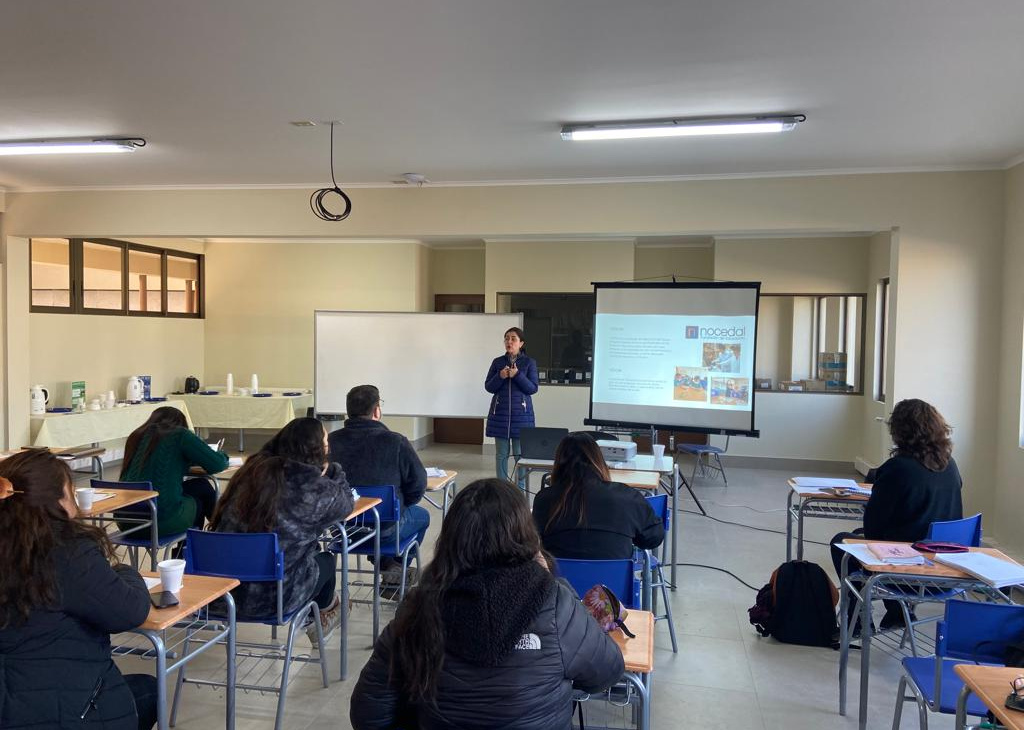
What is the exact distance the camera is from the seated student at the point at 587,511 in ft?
8.56

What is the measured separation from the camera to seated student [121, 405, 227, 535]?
144 inches

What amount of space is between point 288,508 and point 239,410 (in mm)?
5951

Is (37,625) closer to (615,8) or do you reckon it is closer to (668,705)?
(668,705)

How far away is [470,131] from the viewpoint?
435 cm

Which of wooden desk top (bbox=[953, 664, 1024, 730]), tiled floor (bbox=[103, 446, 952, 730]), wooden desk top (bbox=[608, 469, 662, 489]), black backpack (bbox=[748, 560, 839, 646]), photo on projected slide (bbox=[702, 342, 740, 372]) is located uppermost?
photo on projected slide (bbox=[702, 342, 740, 372])

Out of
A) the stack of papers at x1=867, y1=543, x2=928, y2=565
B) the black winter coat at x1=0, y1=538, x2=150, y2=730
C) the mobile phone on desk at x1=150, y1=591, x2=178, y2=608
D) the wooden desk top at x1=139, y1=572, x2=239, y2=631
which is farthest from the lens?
the stack of papers at x1=867, y1=543, x2=928, y2=565

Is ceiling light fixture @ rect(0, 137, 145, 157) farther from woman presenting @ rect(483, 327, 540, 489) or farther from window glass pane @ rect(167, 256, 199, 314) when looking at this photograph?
window glass pane @ rect(167, 256, 199, 314)

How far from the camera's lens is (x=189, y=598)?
2.09 meters

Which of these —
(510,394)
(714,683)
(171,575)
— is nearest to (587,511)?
(714,683)

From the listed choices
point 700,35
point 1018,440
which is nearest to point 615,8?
point 700,35

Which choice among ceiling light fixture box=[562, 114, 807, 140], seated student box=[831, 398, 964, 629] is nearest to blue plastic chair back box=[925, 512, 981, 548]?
seated student box=[831, 398, 964, 629]

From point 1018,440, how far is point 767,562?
185 centimetres

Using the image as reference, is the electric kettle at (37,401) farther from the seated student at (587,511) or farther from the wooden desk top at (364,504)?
the seated student at (587,511)

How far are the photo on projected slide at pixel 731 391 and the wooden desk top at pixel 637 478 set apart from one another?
1400 mm
